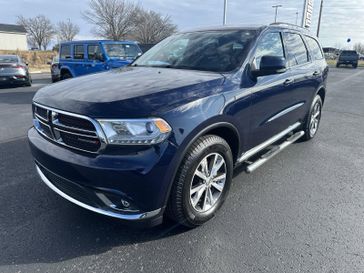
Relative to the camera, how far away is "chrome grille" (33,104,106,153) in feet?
7.22

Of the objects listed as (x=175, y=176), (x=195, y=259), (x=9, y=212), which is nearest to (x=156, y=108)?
(x=175, y=176)

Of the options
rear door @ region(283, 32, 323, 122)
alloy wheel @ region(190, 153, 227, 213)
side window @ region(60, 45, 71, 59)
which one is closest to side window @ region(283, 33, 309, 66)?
rear door @ region(283, 32, 323, 122)

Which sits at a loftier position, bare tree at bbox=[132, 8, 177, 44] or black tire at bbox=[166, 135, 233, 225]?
bare tree at bbox=[132, 8, 177, 44]

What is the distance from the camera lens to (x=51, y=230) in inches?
106

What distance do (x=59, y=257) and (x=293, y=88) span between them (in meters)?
3.42

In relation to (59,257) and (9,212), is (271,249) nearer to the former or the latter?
(59,257)

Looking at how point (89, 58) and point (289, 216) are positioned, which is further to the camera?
point (89, 58)

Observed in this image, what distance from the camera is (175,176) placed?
7.76 feet

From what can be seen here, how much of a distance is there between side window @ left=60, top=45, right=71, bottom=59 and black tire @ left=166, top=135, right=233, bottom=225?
9.53m

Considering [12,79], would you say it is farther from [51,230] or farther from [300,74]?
[300,74]

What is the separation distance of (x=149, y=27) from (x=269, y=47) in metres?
43.2

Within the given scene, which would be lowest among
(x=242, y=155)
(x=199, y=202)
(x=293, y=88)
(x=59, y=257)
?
(x=59, y=257)

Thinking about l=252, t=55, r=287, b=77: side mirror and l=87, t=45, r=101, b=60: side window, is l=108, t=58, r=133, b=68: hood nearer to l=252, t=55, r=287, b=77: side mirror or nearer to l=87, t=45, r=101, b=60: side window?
l=87, t=45, r=101, b=60: side window

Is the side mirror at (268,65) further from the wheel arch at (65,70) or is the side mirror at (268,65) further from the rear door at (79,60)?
the wheel arch at (65,70)
